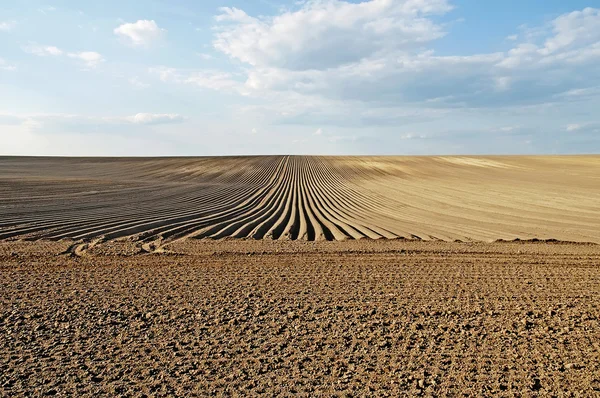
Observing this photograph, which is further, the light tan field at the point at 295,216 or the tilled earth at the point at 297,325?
the light tan field at the point at 295,216

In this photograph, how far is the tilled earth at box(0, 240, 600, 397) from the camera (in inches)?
157

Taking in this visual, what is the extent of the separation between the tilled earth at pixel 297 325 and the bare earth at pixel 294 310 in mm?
20

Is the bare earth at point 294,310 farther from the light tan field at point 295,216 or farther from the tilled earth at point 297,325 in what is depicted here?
the light tan field at point 295,216

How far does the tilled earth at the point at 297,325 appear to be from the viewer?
3.99 m

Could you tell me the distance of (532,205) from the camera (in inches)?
714

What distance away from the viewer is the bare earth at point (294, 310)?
403 centimetres

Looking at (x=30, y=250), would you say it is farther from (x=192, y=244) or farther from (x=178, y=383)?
(x=178, y=383)

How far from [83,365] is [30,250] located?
5513 millimetres

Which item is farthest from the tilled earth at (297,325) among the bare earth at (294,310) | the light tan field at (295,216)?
the light tan field at (295,216)

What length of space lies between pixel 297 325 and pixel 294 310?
1.54 feet

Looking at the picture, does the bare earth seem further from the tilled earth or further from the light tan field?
the light tan field

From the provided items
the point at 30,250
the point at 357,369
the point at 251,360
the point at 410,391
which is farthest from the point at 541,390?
the point at 30,250

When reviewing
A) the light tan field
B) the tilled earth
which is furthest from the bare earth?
the light tan field

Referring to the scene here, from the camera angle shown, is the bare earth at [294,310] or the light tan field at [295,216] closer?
the bare earth at [294,310]
